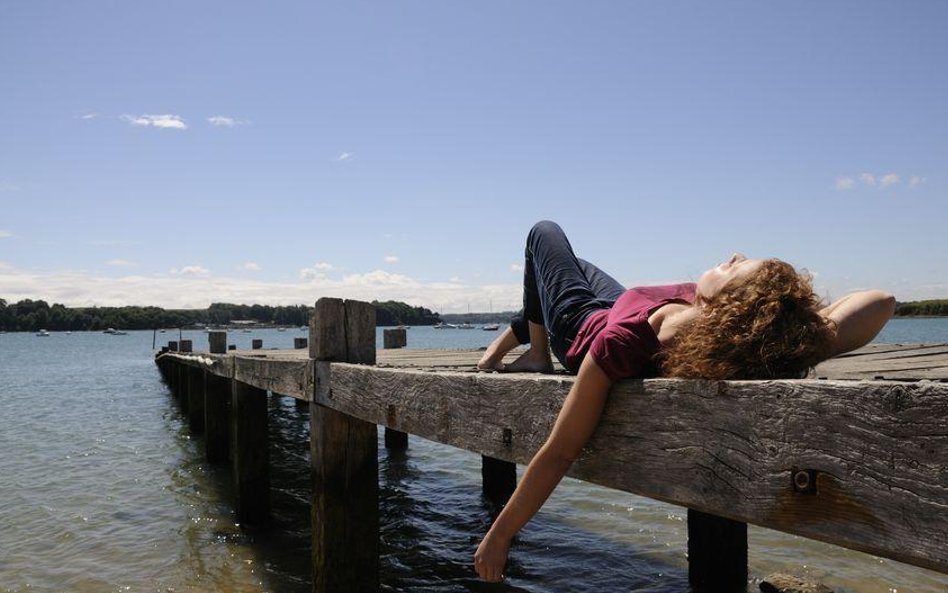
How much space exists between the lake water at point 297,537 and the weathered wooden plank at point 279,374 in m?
1.74

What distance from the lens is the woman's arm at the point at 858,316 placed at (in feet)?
7.46

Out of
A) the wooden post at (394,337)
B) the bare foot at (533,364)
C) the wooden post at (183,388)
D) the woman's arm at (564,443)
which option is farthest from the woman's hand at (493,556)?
the wooden post at (183,388)

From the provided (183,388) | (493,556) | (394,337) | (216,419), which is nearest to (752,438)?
(493,556)

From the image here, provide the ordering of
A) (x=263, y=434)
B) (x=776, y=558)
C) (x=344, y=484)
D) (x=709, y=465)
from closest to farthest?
(x=709, y=465), (x=344, y=484), (x=776, y=558), (x=263, y=434)

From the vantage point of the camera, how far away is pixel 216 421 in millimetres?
12047

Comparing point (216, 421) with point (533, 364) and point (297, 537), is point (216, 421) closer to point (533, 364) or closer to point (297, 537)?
point (297, 537)

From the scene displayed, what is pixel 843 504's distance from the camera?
66.7 inches

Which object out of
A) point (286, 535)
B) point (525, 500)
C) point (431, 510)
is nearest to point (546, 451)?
point (525, 500)

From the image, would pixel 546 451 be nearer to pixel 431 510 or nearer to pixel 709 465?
pixel 709 465

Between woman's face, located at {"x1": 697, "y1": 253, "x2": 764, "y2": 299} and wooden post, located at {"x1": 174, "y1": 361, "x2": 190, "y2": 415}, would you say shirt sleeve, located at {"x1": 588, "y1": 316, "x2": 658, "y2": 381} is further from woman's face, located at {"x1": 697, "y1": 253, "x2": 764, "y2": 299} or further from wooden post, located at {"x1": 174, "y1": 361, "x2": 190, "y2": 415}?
wooden post, located at {"x1": 174, "y1": 361, "x2": 190, "y2": 415}

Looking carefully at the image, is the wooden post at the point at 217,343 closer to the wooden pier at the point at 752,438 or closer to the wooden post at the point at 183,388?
the wooden post at the point at 183,388

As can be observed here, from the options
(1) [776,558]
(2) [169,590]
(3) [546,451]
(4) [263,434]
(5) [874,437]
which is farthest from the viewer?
(4) [263,434]

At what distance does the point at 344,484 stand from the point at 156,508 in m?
5.90

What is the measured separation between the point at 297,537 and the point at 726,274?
6.51 metres
